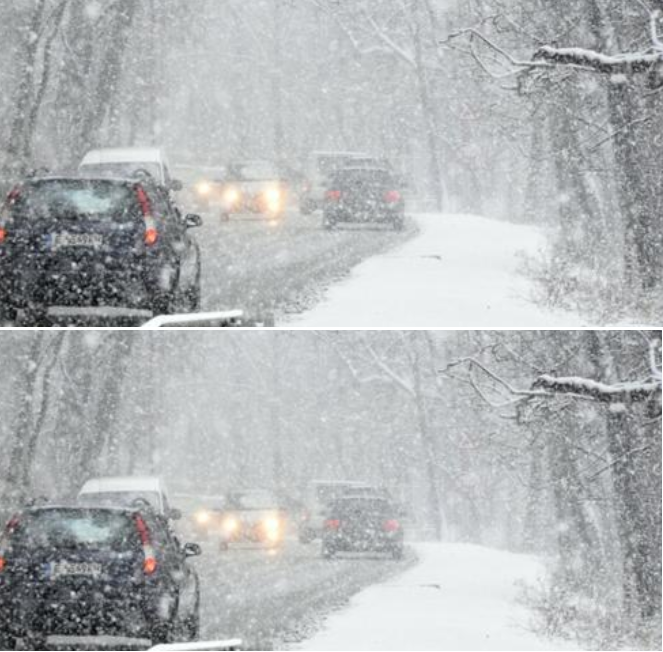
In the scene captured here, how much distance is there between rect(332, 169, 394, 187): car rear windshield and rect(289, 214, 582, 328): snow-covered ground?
1.48 metres

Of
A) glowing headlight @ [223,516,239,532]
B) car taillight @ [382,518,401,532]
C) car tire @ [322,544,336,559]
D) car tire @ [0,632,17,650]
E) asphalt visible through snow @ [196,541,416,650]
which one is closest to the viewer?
car tire @ [0,632,17,650]

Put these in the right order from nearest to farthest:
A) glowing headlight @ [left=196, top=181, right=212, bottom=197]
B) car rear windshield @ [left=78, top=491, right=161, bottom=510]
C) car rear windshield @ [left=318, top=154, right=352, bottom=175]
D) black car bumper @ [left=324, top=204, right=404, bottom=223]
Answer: car rear windshield @ [left=78, top=491, right=161, bottom=510]
black car bumper @ [left=324, top=204, right=404, bottom=223]
glowing headlight @ [left=196, top=181, right=212, bottom=197]
car rear windshield @ [left=318, top=154, right=352, bottom=175]

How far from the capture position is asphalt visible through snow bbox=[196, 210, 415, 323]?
24.6 m

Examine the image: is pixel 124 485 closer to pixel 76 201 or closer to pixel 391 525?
pixel 391 525

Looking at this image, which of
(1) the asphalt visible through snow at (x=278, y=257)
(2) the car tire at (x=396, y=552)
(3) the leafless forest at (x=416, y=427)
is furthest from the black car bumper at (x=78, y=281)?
(2) the car tire at (x=396, y=552)

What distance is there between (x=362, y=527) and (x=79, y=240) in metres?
17.7

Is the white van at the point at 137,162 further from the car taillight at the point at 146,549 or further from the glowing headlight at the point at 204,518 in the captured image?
the car taillight at the point at 146,549

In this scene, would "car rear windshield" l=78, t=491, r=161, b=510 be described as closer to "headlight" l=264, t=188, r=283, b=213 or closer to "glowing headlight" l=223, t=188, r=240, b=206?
"glowing headlight" l=223, t=188, r=240, b=206

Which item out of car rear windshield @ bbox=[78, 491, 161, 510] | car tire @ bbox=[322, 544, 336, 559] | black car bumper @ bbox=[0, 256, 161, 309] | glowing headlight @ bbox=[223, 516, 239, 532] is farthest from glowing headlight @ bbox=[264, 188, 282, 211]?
black car bumper @ bbox=[0, 256, 161, 309]

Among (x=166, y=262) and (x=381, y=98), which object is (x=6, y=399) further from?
(x=381, y=98)

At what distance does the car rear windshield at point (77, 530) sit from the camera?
12547mm

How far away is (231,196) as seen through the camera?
127 ft

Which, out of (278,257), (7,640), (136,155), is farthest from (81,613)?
(136,155)

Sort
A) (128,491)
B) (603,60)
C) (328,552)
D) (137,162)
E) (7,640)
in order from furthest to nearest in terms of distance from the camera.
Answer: (328,552) → (137,162) → (128,491) → (603,60) → (7,640)
